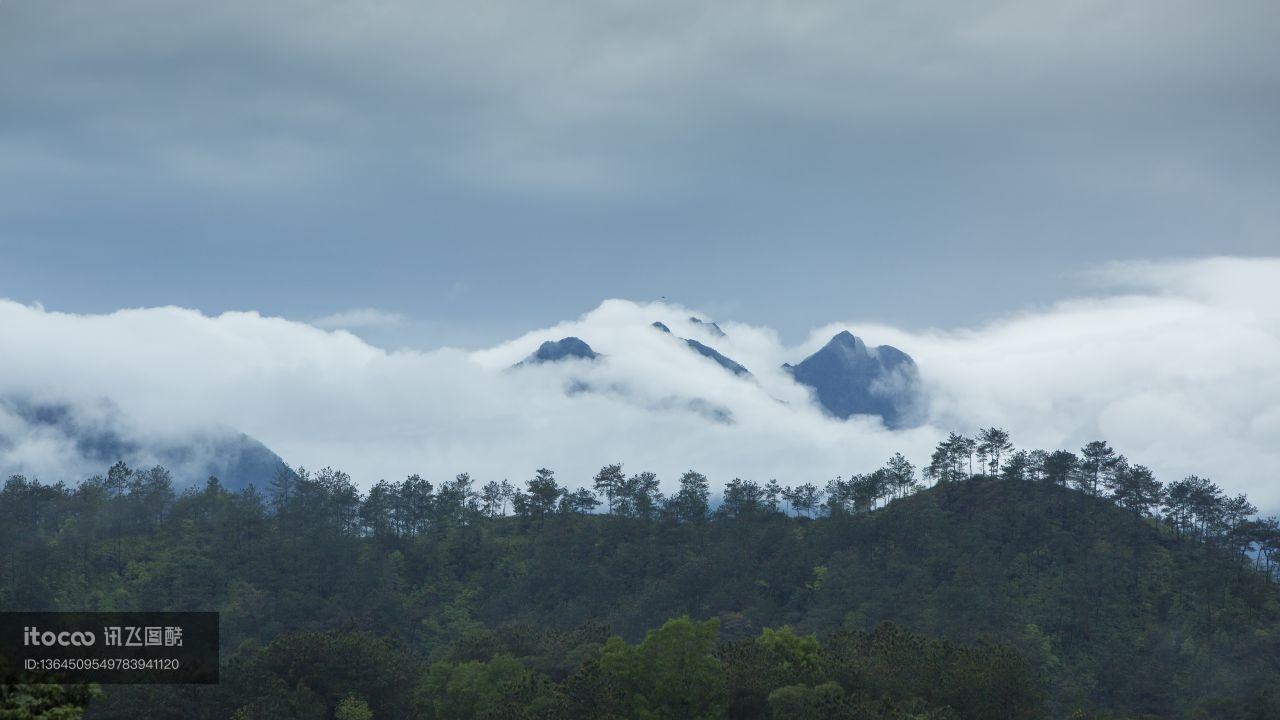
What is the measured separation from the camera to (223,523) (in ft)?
388

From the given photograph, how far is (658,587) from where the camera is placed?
3999 inches

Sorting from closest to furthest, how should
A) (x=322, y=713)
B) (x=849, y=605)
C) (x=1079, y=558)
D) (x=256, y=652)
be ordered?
(x=322, y=713)
(x=256, y=652)
(x=849, y=605)
(x=1079, y=558)

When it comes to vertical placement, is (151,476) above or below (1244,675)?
above

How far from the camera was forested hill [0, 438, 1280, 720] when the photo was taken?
5945 cm

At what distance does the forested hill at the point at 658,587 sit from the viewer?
195 ft

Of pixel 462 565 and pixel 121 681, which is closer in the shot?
pixel 121 681

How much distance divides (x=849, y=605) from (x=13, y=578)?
92.5 meters

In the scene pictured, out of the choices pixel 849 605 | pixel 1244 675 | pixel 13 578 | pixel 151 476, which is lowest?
pixel 1244 675

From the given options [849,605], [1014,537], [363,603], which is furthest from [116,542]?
[1014,537]

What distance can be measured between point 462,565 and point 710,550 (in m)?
35.6

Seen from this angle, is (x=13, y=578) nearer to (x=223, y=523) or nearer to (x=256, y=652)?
(x=223, y=523)

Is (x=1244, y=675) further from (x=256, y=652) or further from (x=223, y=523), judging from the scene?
(x=223, y=523)

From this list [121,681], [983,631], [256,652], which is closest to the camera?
[121,681]

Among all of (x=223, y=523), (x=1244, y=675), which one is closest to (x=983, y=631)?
(x=1244, y=675)
